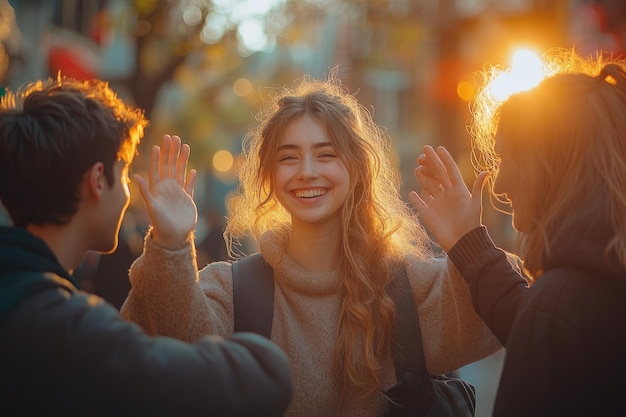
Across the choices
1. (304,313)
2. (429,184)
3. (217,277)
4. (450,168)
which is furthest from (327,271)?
(450,168)

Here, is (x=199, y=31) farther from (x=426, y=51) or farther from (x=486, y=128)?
(x=426, y=51)

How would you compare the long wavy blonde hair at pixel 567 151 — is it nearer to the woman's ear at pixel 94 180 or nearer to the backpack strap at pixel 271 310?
the backpack strap at pixel 271 310

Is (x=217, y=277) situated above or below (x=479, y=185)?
below

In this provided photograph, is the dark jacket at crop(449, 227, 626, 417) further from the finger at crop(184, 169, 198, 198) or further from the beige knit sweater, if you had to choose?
the finger at crop(184, 169, 198, 198)

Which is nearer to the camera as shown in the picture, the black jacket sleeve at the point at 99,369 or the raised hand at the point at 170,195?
the black jacket sleeve at the point at 99,369

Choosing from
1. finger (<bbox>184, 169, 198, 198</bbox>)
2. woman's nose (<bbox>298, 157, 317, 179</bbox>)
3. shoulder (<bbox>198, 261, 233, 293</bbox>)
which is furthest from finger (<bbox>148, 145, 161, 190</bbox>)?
woman's nose (<bbox>298, 157, 317, 179</bbox>)

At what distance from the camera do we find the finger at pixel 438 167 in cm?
382

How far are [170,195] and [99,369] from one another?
57.6 inches

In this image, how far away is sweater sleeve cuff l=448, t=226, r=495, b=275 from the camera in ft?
11.5

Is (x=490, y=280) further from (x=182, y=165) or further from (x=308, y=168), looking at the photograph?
(x=182, y=165)

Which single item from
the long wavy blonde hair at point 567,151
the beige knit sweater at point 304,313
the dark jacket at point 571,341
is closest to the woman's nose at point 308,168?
the beige knit sweater at point 304,313

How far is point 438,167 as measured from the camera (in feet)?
12.6

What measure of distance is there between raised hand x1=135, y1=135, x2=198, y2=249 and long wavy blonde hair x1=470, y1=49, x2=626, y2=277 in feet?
4.09

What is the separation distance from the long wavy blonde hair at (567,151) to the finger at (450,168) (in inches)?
27.0
